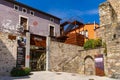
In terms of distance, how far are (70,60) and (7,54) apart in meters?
7.83

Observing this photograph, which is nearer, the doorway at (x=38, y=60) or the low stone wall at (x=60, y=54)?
the doorway at (x=38, y=60)

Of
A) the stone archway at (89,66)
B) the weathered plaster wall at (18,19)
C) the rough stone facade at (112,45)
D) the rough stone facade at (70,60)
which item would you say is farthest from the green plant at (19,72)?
the rough stone facade at (112,45)

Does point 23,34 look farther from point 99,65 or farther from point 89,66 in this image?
point 99,65

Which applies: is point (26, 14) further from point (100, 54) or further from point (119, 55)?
point (119, 55)

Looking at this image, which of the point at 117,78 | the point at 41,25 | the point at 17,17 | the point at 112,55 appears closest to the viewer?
the point at 117,78

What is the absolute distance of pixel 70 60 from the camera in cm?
2069

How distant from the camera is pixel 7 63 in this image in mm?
16203

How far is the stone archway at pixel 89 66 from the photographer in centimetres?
1920

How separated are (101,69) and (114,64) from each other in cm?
224

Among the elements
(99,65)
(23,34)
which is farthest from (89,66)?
(23,34)

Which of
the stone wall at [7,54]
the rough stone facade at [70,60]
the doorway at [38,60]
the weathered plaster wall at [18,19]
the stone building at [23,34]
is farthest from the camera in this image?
the weathered plaster wall at [18,19]

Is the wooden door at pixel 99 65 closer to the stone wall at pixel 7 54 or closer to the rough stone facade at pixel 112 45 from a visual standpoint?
the rough stone facade at pixel 112 45

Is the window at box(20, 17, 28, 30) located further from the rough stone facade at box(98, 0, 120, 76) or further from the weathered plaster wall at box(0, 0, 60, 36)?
the rough stone facade at box(98, 0, 120, 76)

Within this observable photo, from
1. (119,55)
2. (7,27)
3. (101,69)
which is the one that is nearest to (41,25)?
(7,27)
